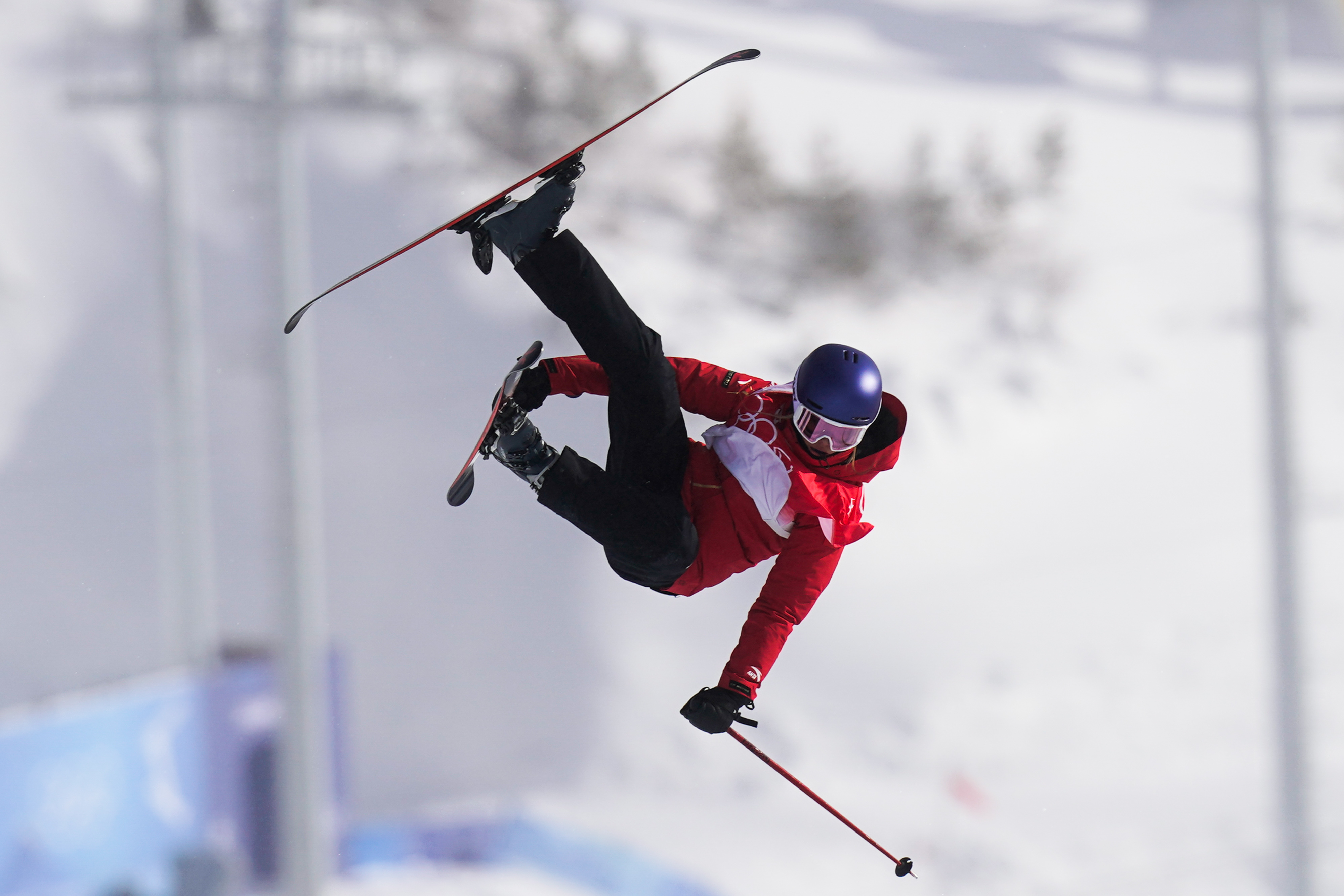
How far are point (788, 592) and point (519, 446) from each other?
0.67 meters

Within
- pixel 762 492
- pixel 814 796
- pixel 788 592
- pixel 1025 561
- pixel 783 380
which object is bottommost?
pixel 814 796

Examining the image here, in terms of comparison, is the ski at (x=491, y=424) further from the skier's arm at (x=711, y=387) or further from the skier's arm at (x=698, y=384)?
the skier's arm at (x=711, y=387)

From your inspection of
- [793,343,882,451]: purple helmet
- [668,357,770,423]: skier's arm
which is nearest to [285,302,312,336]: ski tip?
[668,357,770,423]: skier's arm

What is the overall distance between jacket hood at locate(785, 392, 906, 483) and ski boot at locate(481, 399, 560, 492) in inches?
21.8

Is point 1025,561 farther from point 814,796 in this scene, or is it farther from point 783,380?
point 814,796

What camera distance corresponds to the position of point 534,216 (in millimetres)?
1922

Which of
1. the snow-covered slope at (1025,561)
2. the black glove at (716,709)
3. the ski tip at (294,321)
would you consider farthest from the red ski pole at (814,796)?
the snow-covered slope at (1025,561)

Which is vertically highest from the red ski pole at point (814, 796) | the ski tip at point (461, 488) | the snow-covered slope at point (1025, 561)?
the snow-covered slope at point (1025, 561)

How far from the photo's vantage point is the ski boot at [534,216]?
75.7 inches

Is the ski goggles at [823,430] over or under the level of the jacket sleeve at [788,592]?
over

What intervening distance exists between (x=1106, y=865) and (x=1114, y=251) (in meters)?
5.63

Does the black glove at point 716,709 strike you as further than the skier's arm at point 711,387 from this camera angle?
No

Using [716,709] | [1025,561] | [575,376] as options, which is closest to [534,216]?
[575,376]

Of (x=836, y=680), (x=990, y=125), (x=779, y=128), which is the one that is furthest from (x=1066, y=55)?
(x=836, y=680)
